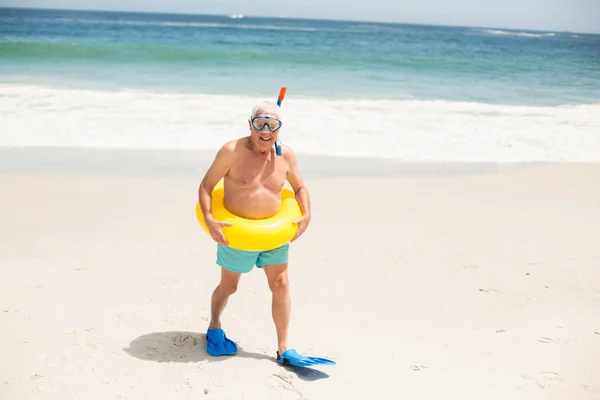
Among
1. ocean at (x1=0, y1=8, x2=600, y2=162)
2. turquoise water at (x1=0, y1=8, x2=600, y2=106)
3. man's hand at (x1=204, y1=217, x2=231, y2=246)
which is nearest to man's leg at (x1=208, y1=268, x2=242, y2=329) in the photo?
man's hand at (x1=204, y1=217, x2=231, y2=246)

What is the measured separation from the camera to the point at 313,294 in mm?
4137

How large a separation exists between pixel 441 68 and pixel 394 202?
60.4ft

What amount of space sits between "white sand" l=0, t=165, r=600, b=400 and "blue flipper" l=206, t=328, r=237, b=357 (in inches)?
1.8

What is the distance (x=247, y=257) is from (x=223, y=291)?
33 centimetres

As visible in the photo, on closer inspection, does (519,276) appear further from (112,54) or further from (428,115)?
(112,54)

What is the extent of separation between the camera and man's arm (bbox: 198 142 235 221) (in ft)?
9.74

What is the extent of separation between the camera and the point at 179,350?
334 cm

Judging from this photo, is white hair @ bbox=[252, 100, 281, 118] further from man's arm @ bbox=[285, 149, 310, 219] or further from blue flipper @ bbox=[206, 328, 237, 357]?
blue flipper @ bbox=[206, 328, 237, 357]

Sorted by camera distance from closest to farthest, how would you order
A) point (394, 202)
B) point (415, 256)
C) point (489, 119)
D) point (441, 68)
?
1. point (415, 256)
2. point (394, 202)
3. point (489, 119)
4. point (441, 68)

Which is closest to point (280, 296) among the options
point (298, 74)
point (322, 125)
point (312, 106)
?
point (322, 125)

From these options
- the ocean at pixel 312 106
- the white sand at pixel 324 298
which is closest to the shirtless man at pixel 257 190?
the white sand at pixel 324 298

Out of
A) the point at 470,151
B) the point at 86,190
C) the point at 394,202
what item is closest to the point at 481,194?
the point at 394,202

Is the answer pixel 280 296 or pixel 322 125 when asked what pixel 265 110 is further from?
pixel 322 125

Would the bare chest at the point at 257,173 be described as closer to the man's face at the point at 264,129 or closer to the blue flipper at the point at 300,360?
the man's face at the point at 264,129
